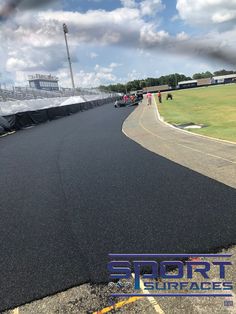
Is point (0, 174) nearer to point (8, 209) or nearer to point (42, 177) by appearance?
point (42, 177)

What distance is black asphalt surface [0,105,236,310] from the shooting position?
404 cm

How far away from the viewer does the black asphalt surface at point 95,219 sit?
4.04 meters

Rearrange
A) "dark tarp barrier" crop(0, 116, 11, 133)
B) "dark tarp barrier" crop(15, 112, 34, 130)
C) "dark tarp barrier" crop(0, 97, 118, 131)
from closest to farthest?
"dark tarp barrier" crop(0, 116, 11, 133) → "dark tarp barrier" crop(0, 97, 118, 131) → "dark tarp barrier" crop(15, 112, 34, 130)

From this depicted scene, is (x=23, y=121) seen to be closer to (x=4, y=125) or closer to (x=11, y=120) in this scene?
(x=11, y=120)

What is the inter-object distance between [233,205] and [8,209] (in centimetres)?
452

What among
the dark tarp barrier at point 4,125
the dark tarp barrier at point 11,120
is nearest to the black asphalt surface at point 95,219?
the dark tarp barrier at point 4,125

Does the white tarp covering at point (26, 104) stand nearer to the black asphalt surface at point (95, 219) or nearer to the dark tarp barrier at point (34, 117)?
the dark tarp barrier at point (34, 117)

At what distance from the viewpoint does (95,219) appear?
5449 millimetres

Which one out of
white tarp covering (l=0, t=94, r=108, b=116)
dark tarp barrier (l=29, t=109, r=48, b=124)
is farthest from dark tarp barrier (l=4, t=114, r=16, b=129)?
dark tarp barrier (l=29, t=109, r=48, b=124)

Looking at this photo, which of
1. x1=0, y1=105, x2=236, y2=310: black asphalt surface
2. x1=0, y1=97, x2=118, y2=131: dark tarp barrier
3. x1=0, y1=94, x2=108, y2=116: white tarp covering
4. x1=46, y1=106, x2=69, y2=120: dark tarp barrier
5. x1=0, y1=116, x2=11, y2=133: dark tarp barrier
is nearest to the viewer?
x1=0, y1=105, x2=236, y2=310: black asphalt surface

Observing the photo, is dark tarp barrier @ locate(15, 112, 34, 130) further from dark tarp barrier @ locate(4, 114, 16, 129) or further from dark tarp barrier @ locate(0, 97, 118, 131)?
dark tarp barrier @ locate(4, 114, 16, 129)

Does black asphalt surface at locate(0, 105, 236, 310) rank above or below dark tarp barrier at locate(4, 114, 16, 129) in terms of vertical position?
below

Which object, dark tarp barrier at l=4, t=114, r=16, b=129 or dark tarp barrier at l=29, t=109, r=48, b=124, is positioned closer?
dark tarp barrier at l=4, t=114, r=16, b=129

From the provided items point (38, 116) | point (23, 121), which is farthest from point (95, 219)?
point (38, 116)
